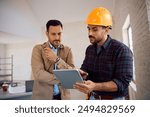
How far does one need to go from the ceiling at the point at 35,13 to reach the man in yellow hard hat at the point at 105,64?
1165 mm

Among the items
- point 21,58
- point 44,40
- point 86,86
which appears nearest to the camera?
point 86,86

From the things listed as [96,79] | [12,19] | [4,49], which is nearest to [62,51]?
[96,79]

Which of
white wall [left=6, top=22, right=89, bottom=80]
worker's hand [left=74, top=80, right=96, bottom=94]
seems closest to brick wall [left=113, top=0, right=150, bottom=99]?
worker's hand [left=74, top=80, right=96, bottom=94]

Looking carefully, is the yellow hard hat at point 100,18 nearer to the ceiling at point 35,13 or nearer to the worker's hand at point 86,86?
the worker's hand at point 86,86

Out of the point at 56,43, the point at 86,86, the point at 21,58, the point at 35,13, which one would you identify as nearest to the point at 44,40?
the point at 35,13

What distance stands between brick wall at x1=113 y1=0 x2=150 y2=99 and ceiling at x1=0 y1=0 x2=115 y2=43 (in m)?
0.29

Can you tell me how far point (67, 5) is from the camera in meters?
2.25

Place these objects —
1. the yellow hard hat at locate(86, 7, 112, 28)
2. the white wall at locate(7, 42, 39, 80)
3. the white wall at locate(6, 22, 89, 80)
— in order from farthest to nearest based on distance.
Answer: the white wall at locate(7, 42, 39, 80)
the white wall at locate(6, 22, 89, 80)
the yellow hard hat at locate(86, 7, 112, 28)

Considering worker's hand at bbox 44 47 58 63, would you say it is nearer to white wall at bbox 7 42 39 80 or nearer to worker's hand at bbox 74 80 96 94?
worker's hand at bbox 74 80 96 94

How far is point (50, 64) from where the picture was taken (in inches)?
41.1

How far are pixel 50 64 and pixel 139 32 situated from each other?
73cm

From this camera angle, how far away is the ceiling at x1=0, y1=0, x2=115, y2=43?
7.07 feet

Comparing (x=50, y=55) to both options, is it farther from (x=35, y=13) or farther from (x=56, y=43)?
(x=35, y=13)

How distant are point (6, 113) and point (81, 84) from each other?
0.46 meters
